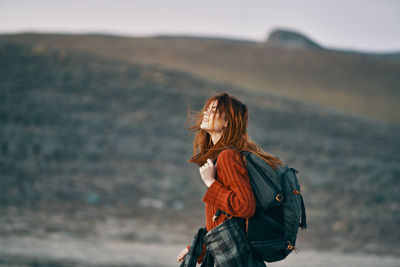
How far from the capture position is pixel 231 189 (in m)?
2.46

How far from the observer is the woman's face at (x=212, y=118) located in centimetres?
265

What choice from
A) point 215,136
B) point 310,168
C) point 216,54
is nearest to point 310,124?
point 310,168

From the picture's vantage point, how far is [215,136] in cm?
271

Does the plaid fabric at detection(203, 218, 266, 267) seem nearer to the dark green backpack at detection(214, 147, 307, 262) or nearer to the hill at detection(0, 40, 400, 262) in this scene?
the dark green backpack at detection(214, 147, 307, 262)

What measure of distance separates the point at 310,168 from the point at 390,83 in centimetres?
3430

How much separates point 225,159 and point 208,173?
0.43 feet

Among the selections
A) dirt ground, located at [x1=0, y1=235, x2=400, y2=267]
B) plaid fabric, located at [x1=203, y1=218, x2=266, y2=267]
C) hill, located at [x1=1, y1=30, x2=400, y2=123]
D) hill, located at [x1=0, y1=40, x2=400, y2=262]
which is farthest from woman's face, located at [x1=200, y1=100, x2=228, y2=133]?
hill, located at [x1=1, y1=30, x2=400, y2=123]

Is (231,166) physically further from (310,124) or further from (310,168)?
(310,124)

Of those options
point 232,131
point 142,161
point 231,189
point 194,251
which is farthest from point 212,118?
point 142,161

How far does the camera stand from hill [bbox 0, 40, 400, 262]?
1277cm

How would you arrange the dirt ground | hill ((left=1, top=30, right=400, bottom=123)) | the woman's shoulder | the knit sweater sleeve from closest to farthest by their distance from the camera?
the knit sweater sleeve
the woman's shoulder
the dirt ground
hill ((left=1, top=30, right=400, bottom=123))

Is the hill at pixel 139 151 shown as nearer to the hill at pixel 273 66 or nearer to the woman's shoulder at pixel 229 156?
the hill at pixel 273 66

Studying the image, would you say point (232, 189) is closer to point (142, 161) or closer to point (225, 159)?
point (225, 159)

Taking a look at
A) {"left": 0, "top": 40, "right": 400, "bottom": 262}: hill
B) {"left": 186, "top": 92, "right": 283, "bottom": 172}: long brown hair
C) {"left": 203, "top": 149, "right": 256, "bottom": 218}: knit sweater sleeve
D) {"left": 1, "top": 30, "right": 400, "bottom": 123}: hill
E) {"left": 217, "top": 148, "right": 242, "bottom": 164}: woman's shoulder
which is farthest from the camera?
{"left": 1, "top": 30, "right": 400, "bottom": 123}: hill
